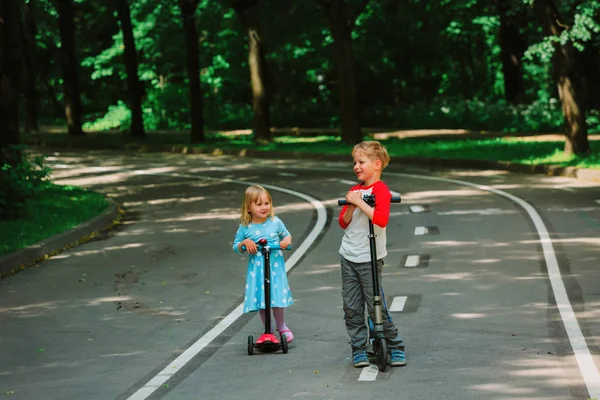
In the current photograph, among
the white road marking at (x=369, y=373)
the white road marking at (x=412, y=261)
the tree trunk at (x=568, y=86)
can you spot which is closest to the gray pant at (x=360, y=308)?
the white road marking at (x=369, y=373)

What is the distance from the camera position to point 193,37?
43844 mm

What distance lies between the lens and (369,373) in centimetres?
824

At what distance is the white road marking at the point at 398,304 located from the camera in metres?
10.7

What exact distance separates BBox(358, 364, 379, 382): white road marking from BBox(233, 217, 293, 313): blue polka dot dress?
0.98 meters

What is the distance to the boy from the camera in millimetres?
8367

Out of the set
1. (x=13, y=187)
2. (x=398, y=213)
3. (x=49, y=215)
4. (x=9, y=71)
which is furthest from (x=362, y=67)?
(x=13, y=187)

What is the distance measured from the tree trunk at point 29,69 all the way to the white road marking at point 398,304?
41852 millimetres

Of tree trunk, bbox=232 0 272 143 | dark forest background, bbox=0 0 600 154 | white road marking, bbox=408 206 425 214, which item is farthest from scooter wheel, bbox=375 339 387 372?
tree trunk, bbox=232 0 272 143

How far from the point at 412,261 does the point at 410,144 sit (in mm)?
24664

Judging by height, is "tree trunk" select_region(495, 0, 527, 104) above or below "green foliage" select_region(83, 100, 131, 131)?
above

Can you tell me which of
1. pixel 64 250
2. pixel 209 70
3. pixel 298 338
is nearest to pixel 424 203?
pixel 64 250

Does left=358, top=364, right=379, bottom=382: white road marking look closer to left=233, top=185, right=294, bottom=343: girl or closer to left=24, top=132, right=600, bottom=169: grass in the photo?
left=233, top=185, right=294, bottom=343: girl

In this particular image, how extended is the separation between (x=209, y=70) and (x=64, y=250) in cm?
4344

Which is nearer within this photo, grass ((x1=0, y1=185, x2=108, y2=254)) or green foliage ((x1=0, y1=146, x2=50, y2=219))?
grass ((x1=0, y1=185, x2=108, y2=254))
